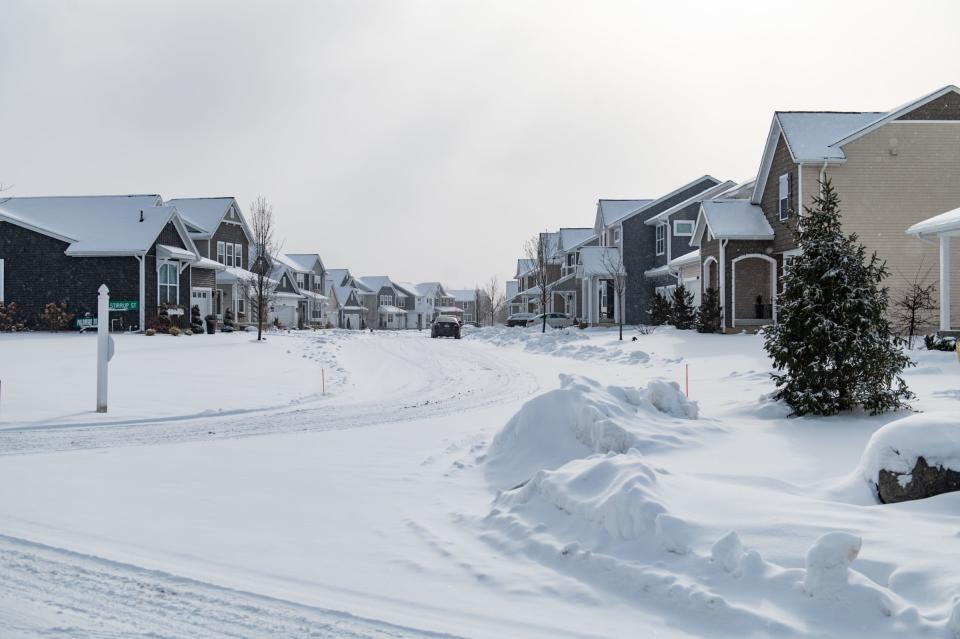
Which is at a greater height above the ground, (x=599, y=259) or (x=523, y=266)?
(x=523, y=266)

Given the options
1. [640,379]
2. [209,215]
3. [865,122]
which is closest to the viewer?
[640,379]

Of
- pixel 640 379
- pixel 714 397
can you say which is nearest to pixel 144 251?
pixel 640 379

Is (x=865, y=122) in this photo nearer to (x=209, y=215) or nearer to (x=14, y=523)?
(x=14, y=523)

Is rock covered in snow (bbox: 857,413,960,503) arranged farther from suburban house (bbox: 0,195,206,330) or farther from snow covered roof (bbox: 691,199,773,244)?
suburban house (bbox: 0,195,206,330)

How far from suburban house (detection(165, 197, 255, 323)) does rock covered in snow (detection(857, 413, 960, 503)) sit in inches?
1631

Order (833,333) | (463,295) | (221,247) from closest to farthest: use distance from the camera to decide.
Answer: (833,333)
(221,247)
(463,295)

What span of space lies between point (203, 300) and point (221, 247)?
18.3ft

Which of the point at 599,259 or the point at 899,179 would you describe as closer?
the point at 899,179

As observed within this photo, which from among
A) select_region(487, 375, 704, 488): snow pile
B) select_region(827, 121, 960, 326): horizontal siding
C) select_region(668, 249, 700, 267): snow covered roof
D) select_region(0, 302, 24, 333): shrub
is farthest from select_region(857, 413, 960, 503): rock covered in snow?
select_region(0, 302, 24, 333): shrub

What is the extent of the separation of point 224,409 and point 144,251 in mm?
23699

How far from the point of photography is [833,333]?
11711 mm

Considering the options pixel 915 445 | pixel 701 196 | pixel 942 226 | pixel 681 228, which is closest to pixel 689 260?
pixel 701 196

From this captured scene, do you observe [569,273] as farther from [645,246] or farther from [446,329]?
[446,329]

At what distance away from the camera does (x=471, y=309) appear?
16475cm
